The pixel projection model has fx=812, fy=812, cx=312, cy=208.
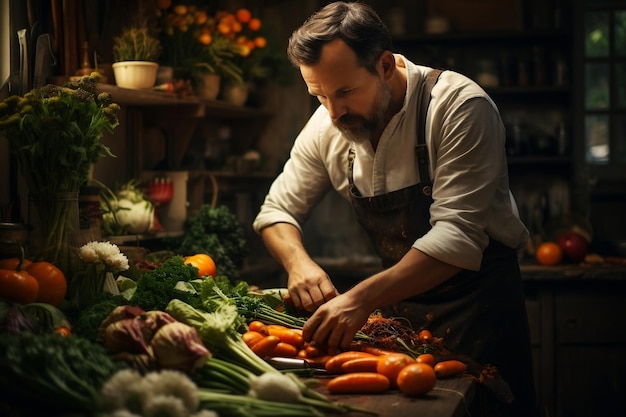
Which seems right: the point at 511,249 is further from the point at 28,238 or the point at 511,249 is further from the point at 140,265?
the point at 28,238

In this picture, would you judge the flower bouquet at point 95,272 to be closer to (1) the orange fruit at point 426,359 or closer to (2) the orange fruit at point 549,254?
(1) the orange fruit at point 426,359

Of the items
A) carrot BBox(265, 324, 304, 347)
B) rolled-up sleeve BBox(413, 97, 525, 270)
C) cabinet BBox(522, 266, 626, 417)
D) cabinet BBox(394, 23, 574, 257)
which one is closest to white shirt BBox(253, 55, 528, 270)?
rolled-up sleeve BBox(413, 97, 525, 270)

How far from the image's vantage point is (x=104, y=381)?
160 centimetres

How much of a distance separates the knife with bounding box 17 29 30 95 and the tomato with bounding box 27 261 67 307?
3.08ft

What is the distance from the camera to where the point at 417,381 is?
1.86 metres

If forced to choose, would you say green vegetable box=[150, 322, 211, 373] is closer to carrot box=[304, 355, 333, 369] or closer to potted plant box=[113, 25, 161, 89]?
carrot box=[304, 355, 333, 369]

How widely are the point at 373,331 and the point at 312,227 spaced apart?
10.8 ft

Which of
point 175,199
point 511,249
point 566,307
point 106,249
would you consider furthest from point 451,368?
point 566,307

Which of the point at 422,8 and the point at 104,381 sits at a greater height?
the point at 422,8

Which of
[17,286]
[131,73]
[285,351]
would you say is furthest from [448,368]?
[131,73]

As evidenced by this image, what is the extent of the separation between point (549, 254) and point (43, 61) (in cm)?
309

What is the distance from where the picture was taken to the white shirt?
240 cm

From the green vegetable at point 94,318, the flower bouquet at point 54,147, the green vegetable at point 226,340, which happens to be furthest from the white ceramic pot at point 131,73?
the green vegetable at point 226,340

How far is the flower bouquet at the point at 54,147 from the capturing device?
→ 7.79ft
